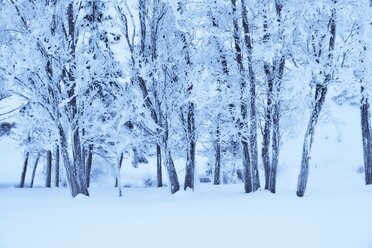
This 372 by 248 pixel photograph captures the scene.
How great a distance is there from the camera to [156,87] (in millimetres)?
13391

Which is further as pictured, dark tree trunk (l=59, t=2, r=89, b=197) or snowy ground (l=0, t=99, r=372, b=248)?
Answer: dark tree trunk (l=59, t=2, r=89, b=197)

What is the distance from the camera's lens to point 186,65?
14008 millimetres

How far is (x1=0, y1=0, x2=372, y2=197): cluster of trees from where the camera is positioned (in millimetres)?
11328

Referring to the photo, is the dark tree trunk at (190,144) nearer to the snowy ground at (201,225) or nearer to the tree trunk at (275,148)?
the tree trunk at (275,148)

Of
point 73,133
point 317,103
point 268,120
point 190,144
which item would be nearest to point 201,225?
point 317,103

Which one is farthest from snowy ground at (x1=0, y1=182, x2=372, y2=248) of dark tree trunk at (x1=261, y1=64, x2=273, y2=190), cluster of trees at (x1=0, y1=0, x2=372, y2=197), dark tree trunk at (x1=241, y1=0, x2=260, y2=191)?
dark tree trunk at (x1=261, y1=64, x2=273, y2=190)

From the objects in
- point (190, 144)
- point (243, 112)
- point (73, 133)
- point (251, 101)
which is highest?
point (251, 101)

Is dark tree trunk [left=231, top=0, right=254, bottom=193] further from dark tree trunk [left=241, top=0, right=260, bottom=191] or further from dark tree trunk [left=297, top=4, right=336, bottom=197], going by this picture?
dark tree trunk [left=297, top=4, right=336, bottom=197]

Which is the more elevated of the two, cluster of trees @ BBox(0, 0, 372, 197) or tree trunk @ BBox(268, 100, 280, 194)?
cluster of trees @ BBox(0, 0, 372, 197)

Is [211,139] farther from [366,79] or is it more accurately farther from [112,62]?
[366,79]

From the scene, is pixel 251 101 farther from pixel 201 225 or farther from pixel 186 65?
pixel 201 225

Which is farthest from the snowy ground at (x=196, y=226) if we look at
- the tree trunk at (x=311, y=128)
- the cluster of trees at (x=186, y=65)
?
the cluster of trees at (x=186, y=65)

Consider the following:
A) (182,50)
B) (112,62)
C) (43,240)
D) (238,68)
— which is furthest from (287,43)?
(43,240)

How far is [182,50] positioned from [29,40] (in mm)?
5041
